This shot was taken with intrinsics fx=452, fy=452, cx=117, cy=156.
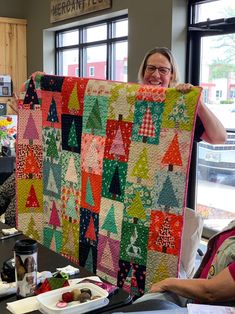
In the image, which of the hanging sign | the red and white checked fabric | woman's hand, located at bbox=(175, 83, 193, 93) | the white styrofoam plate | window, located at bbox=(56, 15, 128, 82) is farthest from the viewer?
window, located at bbox=(56, 15, 128, 82)

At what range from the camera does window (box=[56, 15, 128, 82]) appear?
6.02 metres

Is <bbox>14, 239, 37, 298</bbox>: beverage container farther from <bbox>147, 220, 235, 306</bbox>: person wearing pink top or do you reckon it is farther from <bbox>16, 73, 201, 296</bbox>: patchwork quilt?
<bbox>16, 73, 201, 296</bbox>: patchwork quilt

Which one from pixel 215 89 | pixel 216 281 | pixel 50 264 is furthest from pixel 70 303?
pixel 215 89

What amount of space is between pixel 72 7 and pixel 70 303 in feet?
18.5

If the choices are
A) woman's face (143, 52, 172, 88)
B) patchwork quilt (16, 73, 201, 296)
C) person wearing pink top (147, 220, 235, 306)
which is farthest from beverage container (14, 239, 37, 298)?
woman's face (143, 52, 172, 88)

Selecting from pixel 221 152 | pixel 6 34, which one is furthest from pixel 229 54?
pixel 6 34

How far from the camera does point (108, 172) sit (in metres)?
2.35

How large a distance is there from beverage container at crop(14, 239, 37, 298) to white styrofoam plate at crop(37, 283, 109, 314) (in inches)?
2.9

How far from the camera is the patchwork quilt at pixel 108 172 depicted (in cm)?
210

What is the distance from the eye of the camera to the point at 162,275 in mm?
2133

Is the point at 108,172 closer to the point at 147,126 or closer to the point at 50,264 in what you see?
the point at 147,126

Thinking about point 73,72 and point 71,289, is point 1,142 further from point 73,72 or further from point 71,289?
point 71,289

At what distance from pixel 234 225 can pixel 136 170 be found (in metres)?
0.67

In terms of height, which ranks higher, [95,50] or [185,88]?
[95,50]
